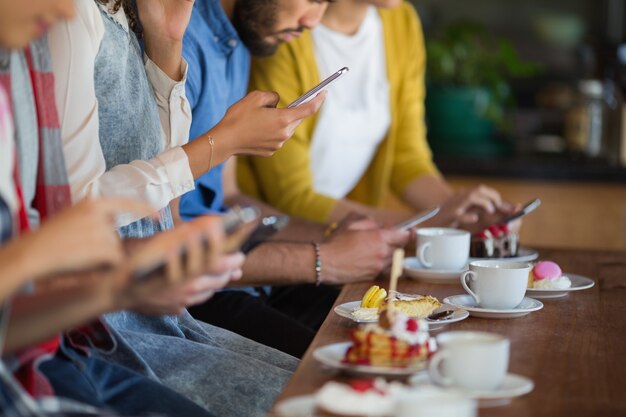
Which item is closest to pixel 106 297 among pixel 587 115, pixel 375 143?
pixel 375 143

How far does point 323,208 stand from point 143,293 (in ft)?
4.57

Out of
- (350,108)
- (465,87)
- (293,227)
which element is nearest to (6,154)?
(293,227)

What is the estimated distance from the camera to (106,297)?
1026 mm

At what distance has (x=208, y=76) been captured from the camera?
2.05 m

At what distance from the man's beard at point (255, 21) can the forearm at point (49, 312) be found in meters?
1.16

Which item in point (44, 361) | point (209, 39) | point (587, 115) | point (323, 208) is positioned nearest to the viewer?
point (44, 361)

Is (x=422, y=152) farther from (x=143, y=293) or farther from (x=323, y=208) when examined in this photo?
(x=143, y=293)

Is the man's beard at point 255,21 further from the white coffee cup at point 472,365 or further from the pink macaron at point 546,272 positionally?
the white coffee cup at point 472,365

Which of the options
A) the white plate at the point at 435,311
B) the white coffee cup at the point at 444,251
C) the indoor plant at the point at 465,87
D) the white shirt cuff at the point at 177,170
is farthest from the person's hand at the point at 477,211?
the indoor plant at the point at 465,87

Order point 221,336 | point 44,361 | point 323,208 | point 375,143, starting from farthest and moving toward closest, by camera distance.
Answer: point 375,143 < point 323,208 < point 221,336 < point 44,361

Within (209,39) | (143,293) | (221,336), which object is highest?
(209,39)

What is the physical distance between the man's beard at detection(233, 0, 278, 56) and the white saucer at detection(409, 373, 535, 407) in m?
1.13

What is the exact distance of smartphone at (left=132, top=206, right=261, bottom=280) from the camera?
3.42ft

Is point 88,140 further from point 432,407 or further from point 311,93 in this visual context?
point 432,407
